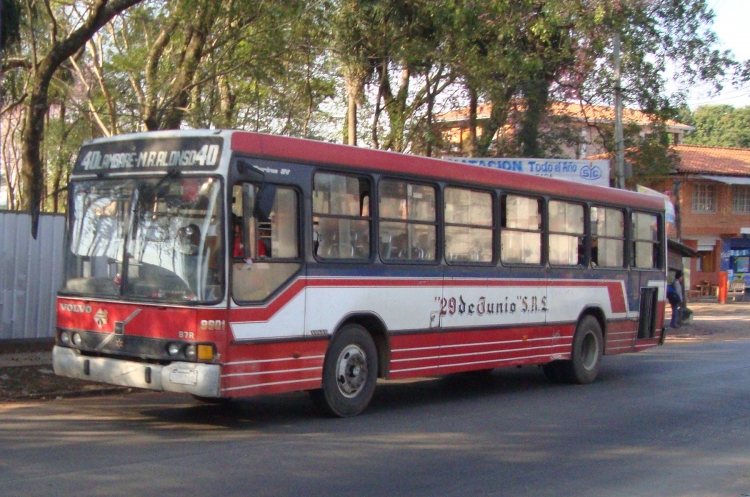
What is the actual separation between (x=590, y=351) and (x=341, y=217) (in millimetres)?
5985

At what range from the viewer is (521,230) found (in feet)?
39.4

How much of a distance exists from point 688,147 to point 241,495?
46.4 metres

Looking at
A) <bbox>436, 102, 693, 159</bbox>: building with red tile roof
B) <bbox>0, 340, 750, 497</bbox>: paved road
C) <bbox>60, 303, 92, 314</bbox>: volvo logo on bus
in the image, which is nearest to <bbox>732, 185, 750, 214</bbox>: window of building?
<bbox>436, 102, 693, 159</bbox>: building with red tile roof

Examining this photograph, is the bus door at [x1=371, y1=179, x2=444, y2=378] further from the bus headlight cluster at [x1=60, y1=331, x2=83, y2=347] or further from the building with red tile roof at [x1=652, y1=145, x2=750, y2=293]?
the building with red tile roof at [x1=652, y1=145, x2=750, y2=293]

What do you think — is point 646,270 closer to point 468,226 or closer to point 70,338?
point 468,226

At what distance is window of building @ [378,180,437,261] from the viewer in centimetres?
991

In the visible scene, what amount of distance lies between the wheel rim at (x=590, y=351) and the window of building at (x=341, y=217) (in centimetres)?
534

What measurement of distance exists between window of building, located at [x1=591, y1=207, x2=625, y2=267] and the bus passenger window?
36 cm

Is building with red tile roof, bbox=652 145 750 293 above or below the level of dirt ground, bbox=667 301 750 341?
above

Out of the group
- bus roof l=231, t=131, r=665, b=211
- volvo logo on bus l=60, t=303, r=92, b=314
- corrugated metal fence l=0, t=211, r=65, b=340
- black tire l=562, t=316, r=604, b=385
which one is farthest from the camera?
corrugated metal fence l=0, t=211, r=65, b=340

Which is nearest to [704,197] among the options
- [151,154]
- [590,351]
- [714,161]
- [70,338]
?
[714,161]

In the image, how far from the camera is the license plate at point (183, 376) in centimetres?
810

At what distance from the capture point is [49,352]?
14.0 metres

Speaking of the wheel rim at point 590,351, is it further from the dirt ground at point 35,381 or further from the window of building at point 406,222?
the dirt ground at point 35,381
